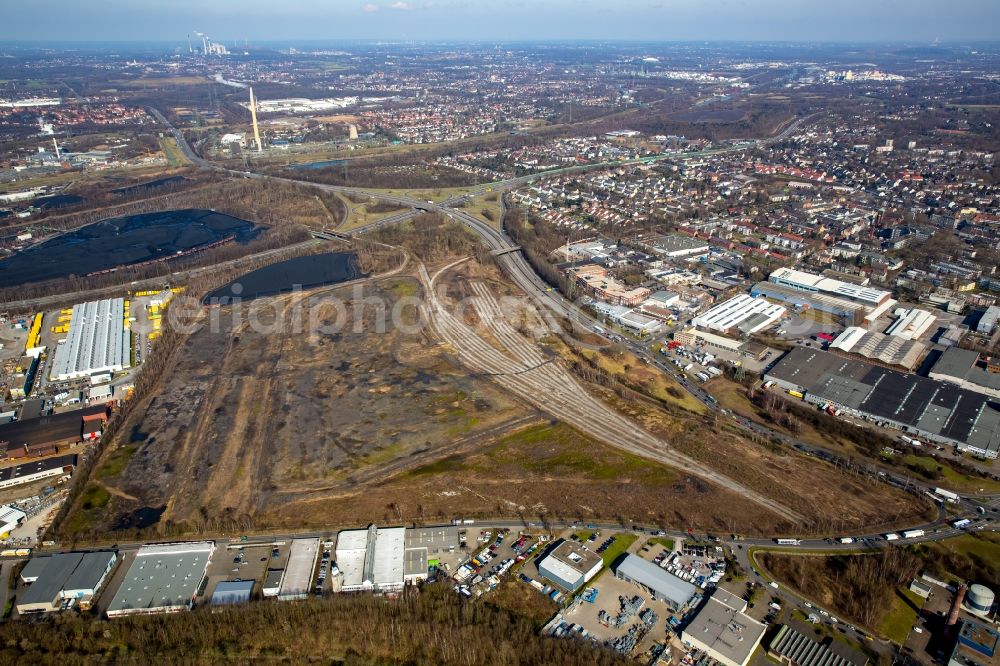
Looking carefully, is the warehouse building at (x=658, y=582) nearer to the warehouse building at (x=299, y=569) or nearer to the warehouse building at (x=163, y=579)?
the warehouse building at (x=299, y=569)

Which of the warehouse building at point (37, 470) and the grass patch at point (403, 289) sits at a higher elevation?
the grass patch at point (403, 289)

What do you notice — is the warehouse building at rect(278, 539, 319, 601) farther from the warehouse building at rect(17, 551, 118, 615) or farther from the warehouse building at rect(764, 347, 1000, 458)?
the warehouse building at rect(764, 347, 1000, 458)

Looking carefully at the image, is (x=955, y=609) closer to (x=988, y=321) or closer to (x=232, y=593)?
(x=232, y=593)

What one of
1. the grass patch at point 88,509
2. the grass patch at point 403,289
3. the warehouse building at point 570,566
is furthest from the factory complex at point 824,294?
the grass patch at point 88,509

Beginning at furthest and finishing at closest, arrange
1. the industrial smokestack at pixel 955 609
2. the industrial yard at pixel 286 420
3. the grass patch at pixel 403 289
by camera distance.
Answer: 1. the grass patch at pixel 403 289
2. the industrial yard at pixel 286 420
3. the industrial smokestack at pixel 955 609

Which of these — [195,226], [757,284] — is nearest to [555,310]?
[757,284]

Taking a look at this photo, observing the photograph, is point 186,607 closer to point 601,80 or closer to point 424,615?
point 424,615

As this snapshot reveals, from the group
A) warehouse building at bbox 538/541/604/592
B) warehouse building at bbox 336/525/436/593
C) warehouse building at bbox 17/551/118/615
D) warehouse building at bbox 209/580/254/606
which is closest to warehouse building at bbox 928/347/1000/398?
warehouse building at bbox 538/541/604/592
